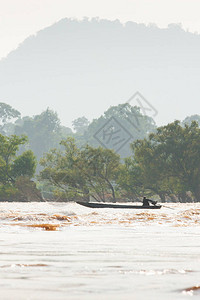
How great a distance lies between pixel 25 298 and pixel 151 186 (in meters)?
42.3

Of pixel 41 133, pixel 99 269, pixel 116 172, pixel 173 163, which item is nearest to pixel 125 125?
pixel 41 133

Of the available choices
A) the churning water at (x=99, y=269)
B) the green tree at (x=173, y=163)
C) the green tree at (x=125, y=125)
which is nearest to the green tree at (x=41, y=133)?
the green tree at (x=125, y=125)

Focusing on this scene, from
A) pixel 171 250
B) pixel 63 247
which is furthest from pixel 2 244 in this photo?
pixel 171 250

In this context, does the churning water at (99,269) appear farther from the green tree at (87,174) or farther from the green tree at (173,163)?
the green tree at (87,174)

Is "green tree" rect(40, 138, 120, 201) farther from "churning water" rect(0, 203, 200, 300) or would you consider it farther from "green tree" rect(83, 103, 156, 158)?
"green tree" rect(83, 103, 156, 158)

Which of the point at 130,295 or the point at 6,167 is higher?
the point at 6,167

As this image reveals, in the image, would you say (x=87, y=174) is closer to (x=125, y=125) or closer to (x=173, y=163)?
(x=173, y=163)

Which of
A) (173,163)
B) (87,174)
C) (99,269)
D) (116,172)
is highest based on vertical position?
(173,163)

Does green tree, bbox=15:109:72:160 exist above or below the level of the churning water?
above

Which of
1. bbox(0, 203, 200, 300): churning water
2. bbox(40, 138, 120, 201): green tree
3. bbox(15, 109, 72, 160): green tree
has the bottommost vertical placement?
bbox(0, 203, 200, 300): churning water

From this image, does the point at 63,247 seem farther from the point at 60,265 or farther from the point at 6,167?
the point at 6,167

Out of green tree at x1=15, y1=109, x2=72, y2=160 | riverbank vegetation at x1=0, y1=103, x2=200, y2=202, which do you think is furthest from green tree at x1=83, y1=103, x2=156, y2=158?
riverbank vegetation at x1=0, y1=103, x2=200, y2=202

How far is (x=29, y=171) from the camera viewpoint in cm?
4597

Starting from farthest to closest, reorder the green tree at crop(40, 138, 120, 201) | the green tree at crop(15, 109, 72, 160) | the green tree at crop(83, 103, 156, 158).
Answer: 1. the green tree at crop(15, 109, 72, 160)
2. the green tree at crop(83, 103, 156, 158)
3. the green tree at crop(40, 138, 120, 201)
